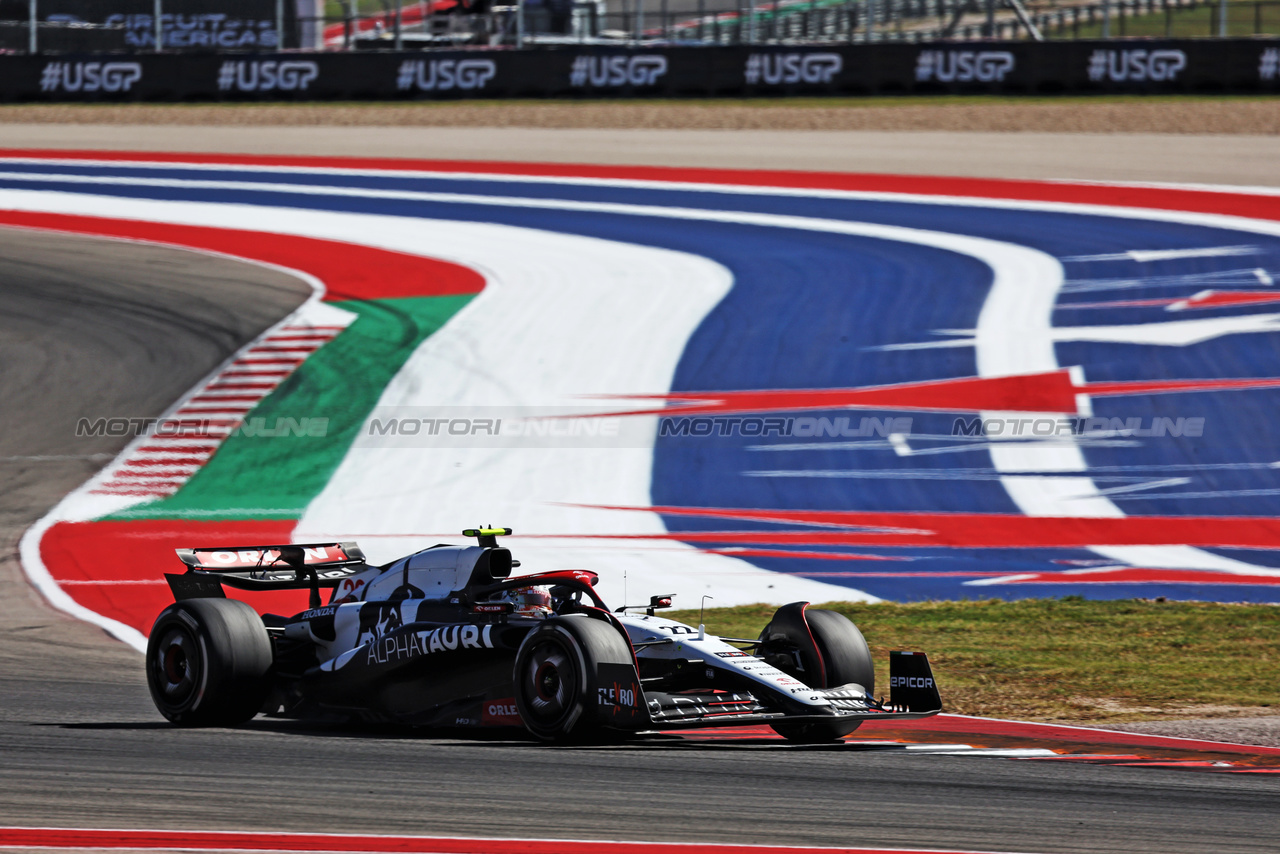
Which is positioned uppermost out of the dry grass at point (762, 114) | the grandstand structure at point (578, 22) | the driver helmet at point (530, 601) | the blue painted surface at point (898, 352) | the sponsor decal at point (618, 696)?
the grandstand structure at point (578, 22)

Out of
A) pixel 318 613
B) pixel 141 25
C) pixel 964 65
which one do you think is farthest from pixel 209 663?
pixel 141 25

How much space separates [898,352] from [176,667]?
487 inches

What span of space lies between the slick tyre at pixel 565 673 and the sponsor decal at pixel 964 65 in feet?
91.8

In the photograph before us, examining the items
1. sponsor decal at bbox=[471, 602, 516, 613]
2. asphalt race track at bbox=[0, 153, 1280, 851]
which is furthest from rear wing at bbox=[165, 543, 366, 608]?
sponsor decal at bbox=[471, 602, 516, 613]

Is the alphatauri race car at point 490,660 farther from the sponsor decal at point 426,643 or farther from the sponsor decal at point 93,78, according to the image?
the sponsor decal at point 93,78

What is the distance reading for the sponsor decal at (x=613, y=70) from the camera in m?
34.9

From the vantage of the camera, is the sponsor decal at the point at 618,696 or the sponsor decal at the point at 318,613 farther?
the sponsor decal at the point at 318,613

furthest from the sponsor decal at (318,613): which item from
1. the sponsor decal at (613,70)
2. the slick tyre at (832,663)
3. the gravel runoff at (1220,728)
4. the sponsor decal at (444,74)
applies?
the sponsor decal at (444,74)

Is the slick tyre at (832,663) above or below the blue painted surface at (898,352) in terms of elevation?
above

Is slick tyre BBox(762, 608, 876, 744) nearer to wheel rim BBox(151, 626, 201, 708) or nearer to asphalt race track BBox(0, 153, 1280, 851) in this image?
asphalt race track BBox(0, 153, 1280, 851)

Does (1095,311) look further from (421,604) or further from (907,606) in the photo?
(421,604)

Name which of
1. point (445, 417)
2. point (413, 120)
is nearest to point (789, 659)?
point (445, 417)

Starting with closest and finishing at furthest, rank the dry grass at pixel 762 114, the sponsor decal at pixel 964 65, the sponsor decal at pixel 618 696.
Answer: the sponsor decal at pixel 618 696 → the dry grass at pixel 762 114 → the sponsor decal at pixel 964 65

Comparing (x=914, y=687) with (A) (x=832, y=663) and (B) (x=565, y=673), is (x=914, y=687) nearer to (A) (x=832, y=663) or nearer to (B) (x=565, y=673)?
(A) (x=832, y=663)
